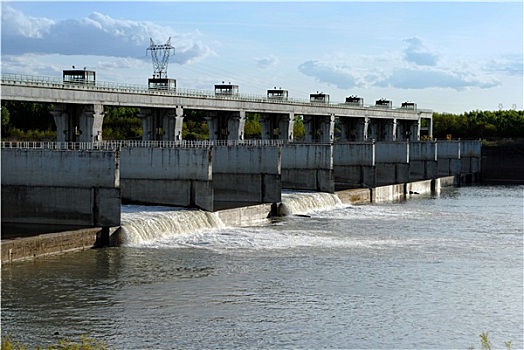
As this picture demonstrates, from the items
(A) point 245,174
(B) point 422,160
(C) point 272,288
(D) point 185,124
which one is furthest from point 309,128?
(C) point 272,288

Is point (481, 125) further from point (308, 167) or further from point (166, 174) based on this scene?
point (166, 174)

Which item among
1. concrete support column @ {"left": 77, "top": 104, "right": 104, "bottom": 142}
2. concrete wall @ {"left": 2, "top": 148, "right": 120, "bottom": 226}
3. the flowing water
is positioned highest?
concrete support column @ {"left": 77, "top": 104, "right": 104, "bottom": 142}

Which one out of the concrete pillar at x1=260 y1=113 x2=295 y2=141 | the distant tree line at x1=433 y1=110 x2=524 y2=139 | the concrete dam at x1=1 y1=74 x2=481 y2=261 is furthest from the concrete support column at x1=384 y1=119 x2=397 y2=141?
the concrete pillar at x1=260 y1=113 x2=295 y2=141

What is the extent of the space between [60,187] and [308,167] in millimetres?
26392

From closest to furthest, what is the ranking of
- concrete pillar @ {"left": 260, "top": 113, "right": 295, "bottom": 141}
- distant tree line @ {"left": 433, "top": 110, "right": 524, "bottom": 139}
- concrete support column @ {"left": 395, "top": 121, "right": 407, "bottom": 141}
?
concrete pillar @ {"left": 260, "top": 113, "right": 295, "bottom": 141} → concrete support column @ {"left": 395, "top": 121, "right": 407, "bottom": 141} → distant tree line @ {"left": 433, "top": 110, "right": 524, "bottom": 139}

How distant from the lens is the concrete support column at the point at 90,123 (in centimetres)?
4994

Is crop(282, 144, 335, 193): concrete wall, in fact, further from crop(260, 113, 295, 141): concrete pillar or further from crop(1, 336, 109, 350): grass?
crop(1, 336, 109, 350): grass

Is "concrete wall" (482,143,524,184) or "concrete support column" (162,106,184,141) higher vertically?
"concrete support column" (162,106,184,141)

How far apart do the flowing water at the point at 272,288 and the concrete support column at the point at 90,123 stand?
28.2ft

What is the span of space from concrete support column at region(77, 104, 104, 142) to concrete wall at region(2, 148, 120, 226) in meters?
11.9

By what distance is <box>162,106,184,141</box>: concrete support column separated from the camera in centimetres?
5862

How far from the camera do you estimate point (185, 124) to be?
106 meters

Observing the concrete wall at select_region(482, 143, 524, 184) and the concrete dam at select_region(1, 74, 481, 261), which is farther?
the concrete wall at select_region(482, 143, 524, 184)

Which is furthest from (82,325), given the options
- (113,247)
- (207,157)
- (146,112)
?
(146,112)
